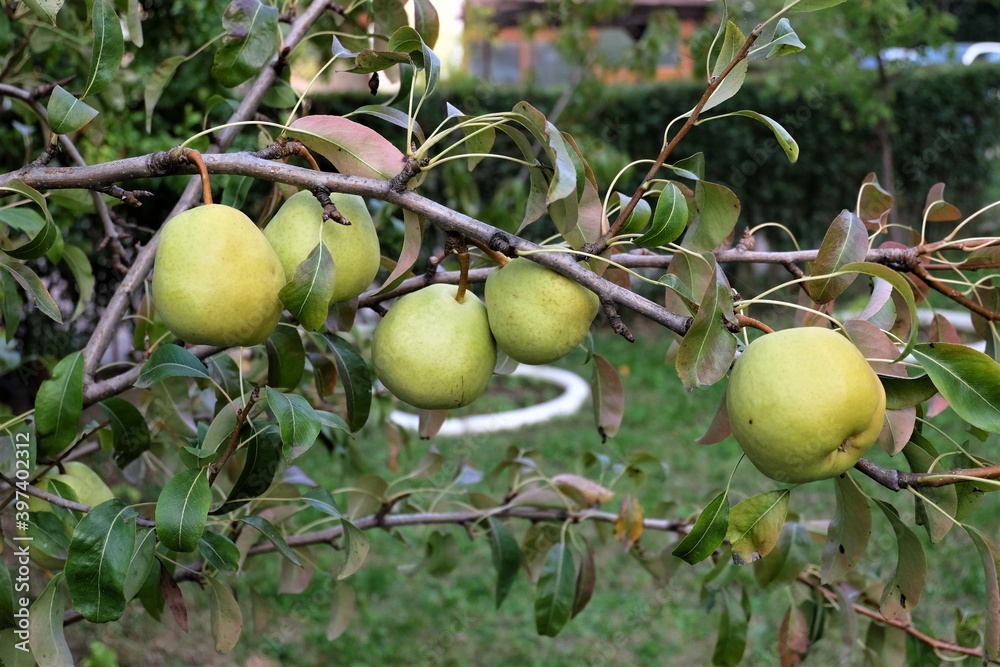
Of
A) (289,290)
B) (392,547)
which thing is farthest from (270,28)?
(392,547)

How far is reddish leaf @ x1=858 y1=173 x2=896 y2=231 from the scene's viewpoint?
1.46 m

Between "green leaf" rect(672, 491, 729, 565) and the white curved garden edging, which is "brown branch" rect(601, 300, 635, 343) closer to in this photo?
"green leaf" rect(672, 491, 729, 565)

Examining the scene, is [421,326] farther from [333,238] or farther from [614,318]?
[614,318]

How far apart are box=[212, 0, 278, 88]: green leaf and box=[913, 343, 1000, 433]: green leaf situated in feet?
3.32

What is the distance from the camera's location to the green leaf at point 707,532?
0.98m

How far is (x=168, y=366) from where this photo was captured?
3.83 ft

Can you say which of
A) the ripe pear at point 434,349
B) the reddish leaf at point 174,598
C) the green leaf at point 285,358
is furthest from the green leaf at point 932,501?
the reddish leaf at point 174,598

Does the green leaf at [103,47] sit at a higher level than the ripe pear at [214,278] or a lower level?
higher

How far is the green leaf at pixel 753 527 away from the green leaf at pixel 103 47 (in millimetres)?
987

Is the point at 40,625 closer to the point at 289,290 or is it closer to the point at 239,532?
the point at 239,532

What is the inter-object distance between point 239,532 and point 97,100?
1.49m

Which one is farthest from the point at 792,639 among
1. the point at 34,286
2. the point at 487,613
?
the point at 487,613

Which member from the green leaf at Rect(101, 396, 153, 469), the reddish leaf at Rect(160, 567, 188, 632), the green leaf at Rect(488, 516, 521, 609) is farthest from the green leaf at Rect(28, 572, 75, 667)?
the green leaf at Rect(488, 516, 521, 609)

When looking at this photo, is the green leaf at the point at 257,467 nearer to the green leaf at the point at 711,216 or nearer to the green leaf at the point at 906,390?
the green leaf at the point at 711,216
